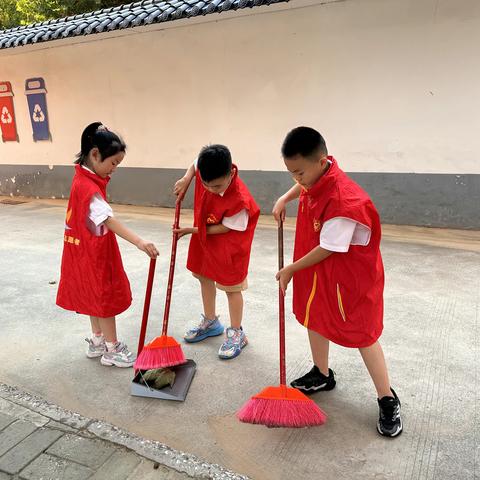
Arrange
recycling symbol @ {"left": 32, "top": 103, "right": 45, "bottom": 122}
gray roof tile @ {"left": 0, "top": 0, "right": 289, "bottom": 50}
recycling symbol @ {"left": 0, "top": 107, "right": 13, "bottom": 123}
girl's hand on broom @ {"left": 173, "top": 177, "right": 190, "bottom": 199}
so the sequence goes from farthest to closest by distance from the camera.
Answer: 1. recycling symbol @ {"left": 0, "top": 107, "right": 13, "bottom": 123}
2. recycling symbol @ {"left": 32, "top": 103, "right": 45, "bottom": 122}
3. gray roof tile @ {"left": 0, "top": 0, "right": 289, "bottom": 50}
4. girl's hand on broom @ {"left": 173, "top": 177, "right": 190, "bottom": 199}

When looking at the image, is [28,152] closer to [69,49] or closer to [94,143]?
[69,49]

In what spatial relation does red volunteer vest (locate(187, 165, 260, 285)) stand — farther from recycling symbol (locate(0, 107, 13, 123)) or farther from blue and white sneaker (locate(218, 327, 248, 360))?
recycling symbol (locate(0, 107, 13, 123))

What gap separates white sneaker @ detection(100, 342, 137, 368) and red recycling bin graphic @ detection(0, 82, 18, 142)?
7016mm

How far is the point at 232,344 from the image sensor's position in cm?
246

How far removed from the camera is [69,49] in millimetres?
6852

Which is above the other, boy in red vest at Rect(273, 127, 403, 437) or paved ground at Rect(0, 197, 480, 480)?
boy in red vest at Rect(273, 127, 403, 437)

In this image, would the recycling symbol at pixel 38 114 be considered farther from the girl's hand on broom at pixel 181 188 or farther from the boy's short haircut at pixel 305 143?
the boy's short haircut at pixel 305 143

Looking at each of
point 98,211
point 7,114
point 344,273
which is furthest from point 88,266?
point 7,114

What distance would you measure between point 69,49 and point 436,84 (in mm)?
5497

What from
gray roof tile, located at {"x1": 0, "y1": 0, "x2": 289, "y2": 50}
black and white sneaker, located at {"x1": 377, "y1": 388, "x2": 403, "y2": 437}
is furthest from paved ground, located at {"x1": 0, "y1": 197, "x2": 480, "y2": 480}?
gray roof tile, located at {"x1": 0, "y1": 0, "x2": 289, "y2": 50}

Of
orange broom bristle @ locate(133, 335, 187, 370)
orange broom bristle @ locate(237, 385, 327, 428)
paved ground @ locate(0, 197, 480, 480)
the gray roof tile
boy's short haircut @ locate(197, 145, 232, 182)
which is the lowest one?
paved ground @ locate(0, 197, 480, 480)

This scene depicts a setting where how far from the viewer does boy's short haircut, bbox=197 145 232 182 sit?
1991mm

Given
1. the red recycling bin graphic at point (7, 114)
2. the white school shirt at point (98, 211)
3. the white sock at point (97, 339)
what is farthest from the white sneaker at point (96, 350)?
the red recycling bin graphic at point (7, 114)

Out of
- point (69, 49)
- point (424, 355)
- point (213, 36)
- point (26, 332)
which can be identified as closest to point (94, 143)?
point (26, 332)
